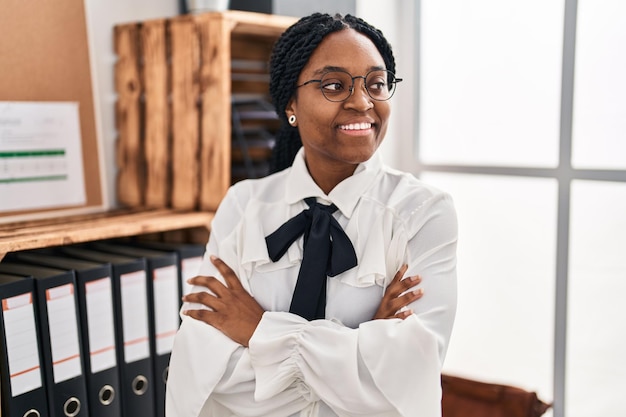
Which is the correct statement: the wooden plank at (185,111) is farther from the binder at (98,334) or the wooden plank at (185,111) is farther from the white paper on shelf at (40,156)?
the binder at (98,334)

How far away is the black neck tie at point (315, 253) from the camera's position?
1224 mm

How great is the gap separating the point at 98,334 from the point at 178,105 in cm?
68

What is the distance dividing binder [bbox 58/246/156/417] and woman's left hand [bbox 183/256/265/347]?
0.88ft

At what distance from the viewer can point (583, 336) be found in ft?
5.82

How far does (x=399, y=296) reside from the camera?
3.83 ft

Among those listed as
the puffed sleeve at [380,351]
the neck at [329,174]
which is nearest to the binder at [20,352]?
the puffed sleeve at [380,351]

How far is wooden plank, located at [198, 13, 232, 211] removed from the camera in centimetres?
170

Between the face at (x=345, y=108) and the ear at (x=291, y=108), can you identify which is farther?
the ear at (x=291, y=108)

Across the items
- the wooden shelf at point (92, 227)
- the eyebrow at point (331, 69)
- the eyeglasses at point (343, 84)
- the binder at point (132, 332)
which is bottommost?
the binder at point (132, 332)

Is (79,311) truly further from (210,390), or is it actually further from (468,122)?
(468,122)

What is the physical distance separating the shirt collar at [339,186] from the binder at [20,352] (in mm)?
602

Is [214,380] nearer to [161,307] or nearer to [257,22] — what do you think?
[161,307]

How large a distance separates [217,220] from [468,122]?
1019 millimetres

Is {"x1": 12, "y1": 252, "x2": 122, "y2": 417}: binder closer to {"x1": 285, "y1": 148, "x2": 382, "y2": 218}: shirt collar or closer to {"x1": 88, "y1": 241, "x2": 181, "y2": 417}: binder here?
{"x1": 88, "y1": 241, "x2": 181, "y2": 417}: binder
